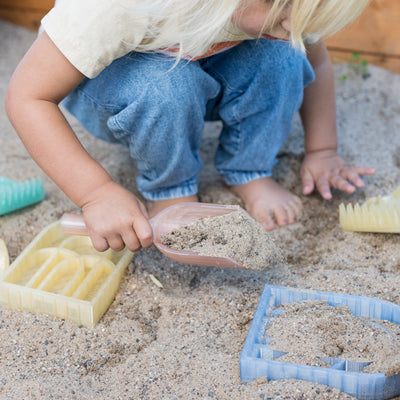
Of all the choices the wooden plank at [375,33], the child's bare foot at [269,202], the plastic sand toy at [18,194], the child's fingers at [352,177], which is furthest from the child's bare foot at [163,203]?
the wooden plank at [375,33]

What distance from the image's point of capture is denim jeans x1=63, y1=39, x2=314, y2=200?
118cm

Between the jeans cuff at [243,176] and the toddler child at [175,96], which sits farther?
the jeans cuff at [243,176]

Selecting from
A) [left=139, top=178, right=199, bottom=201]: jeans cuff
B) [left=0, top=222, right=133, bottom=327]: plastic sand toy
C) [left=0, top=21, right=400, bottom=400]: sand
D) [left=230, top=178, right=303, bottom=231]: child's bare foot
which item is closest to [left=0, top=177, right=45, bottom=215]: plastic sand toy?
[left=0, top=21, right=400, bottom=400]: sand

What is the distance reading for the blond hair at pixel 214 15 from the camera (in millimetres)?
917

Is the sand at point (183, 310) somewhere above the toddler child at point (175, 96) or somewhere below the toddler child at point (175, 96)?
below

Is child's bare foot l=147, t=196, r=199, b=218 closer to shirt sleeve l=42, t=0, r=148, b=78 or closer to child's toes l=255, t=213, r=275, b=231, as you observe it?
child's toes l=255, t=213, r=275, b=231

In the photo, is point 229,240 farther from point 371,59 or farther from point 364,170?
point 371,59

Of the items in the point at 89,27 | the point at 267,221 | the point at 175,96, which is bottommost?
the point at 267,221

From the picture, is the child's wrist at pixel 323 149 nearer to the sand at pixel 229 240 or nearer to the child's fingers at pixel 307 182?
the child's fingers at pixel 307 182

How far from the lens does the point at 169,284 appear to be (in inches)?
44.3

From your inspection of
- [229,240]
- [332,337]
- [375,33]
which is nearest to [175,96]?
[229,240]

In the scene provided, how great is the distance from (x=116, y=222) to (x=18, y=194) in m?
0.43

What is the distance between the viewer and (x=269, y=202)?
4.46 ft

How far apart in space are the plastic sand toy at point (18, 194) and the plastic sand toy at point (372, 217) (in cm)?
74
